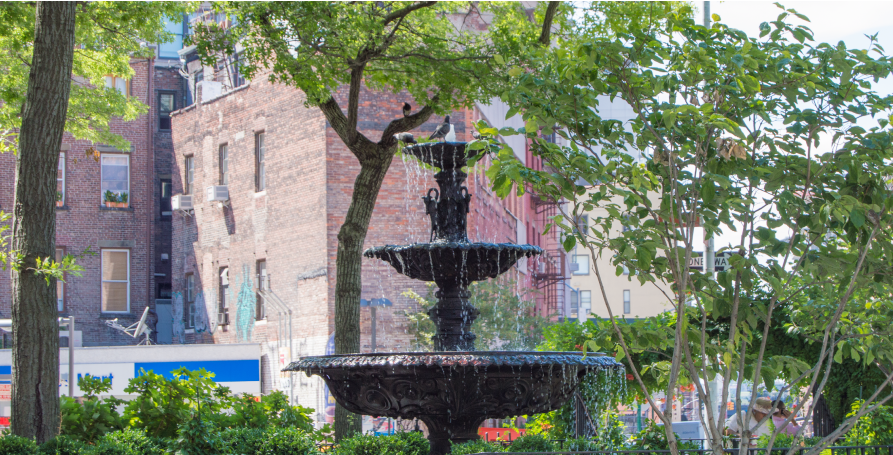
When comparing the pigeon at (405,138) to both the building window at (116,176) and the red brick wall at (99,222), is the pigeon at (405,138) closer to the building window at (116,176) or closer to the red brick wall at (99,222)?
the red brick wall at (99,222)

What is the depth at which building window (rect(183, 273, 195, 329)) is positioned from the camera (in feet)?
102

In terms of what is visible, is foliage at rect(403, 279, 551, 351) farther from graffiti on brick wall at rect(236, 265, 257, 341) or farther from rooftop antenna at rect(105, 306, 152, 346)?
rooftop antenna at rect(105, 306, 152, 346)

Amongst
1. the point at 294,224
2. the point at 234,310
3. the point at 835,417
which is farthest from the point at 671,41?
the point at 234,310

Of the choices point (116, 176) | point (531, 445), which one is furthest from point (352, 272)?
point (116, 176)

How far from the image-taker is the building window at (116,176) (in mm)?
32781

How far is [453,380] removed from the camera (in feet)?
25.1

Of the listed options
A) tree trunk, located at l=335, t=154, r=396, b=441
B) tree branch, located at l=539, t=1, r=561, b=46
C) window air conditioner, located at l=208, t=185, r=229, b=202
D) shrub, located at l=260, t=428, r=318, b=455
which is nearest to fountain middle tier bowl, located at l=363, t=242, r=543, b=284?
shrub, located at l=260, t=428, r=318, b=455

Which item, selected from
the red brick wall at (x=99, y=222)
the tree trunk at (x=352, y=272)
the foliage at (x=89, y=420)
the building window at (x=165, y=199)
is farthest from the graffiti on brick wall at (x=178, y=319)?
the foliage at (x=89, y=420)

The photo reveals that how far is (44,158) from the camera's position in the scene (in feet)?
31.6

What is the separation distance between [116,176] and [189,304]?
5620 millimetres

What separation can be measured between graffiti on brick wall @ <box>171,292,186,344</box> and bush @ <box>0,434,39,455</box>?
23056 millimetres

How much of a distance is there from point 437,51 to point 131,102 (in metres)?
7.76

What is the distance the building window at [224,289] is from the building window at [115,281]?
493cm

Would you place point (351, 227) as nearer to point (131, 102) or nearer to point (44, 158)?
point (44, 158)
